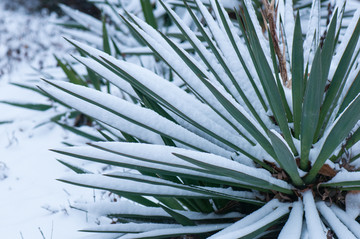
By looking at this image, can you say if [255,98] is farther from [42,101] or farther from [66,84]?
[42,101]

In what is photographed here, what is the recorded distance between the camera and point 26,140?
2.80 metres

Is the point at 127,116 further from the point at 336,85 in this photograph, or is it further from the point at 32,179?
the point at 32,179

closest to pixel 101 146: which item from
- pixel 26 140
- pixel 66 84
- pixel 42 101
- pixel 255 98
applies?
pixel 66 84

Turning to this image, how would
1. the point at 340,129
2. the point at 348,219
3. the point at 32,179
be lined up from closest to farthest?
the point at 340,129
the point at 348,219
the point at 32,179

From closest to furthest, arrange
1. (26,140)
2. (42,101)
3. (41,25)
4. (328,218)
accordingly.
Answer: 1. (328,218)
2. (26,140)
3. (42,101)
4. (41,25)

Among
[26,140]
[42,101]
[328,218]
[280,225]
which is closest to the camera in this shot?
[328,218]

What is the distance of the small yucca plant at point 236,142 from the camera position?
31.8 inches

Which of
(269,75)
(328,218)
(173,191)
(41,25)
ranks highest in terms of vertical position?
(41,25)

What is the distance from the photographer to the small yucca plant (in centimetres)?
81

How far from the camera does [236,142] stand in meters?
0.95

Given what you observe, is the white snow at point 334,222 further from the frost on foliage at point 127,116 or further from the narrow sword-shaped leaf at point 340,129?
the frost on foliage at point 127,116

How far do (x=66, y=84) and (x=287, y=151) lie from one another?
1.48 ft

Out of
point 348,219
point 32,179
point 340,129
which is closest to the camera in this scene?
point 340,129

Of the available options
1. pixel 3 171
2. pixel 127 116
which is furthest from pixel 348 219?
pixel 3 171
